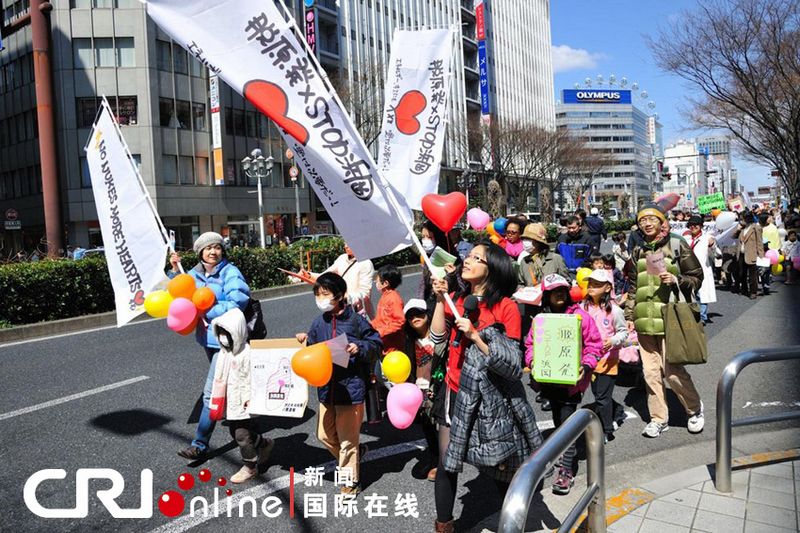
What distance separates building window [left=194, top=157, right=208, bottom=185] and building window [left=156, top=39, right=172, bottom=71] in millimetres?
5657

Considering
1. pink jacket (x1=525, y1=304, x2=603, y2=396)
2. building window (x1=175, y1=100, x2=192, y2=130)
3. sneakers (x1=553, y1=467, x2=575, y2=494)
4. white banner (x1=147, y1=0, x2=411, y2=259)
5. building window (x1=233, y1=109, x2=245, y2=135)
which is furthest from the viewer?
building window (x1=233, y1=109, x2=245, y2=135)

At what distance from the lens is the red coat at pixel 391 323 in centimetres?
486

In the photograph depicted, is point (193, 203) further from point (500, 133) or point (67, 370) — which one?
point (67, 370)

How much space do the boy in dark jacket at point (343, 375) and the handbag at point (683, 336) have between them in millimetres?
2357

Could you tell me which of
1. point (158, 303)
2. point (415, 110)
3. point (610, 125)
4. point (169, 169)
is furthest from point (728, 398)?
point (610, 125)

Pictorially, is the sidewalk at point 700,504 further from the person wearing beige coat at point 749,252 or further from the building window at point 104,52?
the building window at point 104,52

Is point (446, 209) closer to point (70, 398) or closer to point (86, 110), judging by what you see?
point (70, 398)

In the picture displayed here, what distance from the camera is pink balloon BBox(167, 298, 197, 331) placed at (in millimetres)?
4477

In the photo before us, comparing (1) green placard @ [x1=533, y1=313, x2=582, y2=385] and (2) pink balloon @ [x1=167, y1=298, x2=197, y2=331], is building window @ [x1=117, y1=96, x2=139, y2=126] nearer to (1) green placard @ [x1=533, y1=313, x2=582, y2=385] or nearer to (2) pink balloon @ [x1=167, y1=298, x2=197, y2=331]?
(2) pink balloon @ [x1=167, y1=298, x2=197, y2=331]

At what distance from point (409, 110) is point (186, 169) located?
32.8 m

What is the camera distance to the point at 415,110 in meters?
8.33

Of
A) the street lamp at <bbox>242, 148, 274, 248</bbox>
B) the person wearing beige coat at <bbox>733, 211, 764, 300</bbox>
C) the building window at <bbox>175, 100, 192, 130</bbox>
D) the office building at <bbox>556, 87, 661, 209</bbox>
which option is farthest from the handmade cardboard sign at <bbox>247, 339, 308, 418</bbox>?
the office building at <bbox>556, 87, 661, 209</bbox>

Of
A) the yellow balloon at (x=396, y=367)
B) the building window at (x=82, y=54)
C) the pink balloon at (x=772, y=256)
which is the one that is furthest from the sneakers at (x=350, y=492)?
the building window at (x=82, y=54)

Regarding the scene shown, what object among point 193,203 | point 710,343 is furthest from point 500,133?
point 710,343
